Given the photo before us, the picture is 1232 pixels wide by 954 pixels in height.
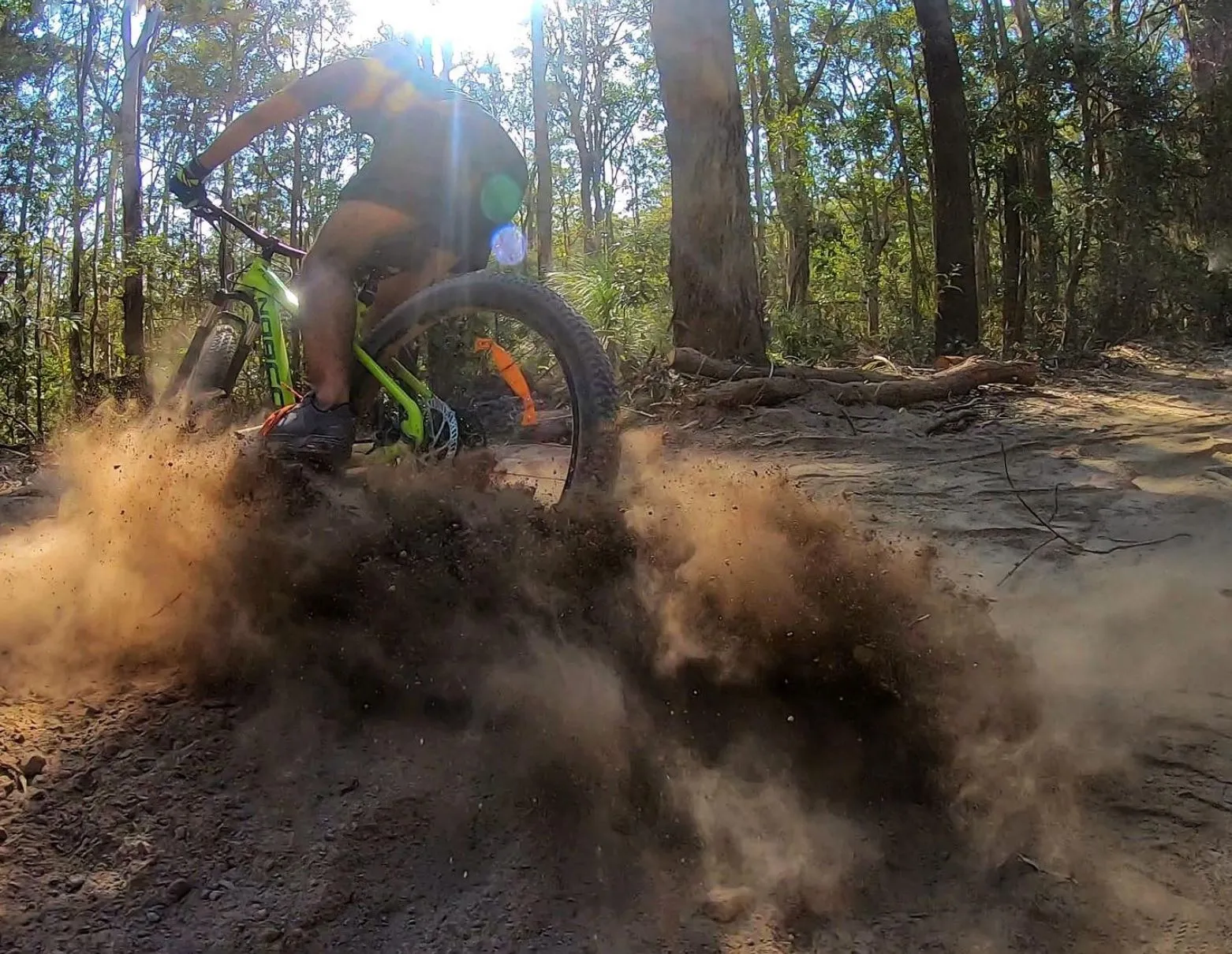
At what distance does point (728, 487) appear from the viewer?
2396mm

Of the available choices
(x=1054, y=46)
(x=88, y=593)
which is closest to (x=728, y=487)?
(x=88, y=593)

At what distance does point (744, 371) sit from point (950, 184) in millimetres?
4405

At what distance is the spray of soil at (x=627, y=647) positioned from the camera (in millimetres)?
1508

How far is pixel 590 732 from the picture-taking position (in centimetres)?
162

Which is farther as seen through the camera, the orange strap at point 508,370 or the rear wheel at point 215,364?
the rear wheel at point 215,364

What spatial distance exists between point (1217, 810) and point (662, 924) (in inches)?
35.5

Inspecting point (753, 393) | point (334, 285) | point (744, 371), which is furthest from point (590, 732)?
point (744, 371)

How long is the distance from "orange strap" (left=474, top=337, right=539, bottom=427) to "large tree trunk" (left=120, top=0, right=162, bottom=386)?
1047 cm

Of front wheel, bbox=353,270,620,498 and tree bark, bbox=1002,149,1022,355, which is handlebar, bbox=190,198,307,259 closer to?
front wheel, bbox=353,270,620,498

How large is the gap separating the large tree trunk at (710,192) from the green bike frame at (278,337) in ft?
11.8

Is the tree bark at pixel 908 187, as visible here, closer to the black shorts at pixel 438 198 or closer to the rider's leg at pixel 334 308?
the black shorts at pixel 438 198

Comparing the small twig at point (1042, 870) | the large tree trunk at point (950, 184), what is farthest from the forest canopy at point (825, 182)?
the small twig at point (1042, 870)

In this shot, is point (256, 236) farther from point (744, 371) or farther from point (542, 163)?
point (542, 163)

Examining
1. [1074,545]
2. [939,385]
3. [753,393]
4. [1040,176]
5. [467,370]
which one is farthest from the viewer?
[1040,176]
